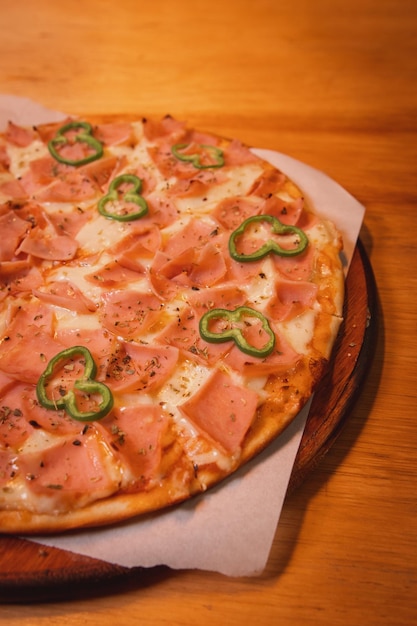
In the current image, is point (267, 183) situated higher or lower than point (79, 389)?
higher

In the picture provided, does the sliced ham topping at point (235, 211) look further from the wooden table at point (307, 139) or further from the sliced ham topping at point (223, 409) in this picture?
the sliced ham topping at point (223, 409)

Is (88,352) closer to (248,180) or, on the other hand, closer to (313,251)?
(313,251)

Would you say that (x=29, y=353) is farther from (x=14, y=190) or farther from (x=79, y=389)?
(x=14, y=190)

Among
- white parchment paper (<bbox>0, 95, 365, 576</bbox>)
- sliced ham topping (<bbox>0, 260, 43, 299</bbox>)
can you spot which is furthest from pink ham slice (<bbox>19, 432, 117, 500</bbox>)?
sliced ham topping (<bbox>0, 260, 43, 299</bbox>)

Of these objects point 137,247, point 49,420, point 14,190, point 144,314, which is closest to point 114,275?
point 137,247

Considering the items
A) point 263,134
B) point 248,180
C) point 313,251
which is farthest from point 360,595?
point 263,134

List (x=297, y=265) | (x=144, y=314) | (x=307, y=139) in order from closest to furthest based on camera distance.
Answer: (x=144, y=314) < (x=297, y=265) < (x=307, y=139)
